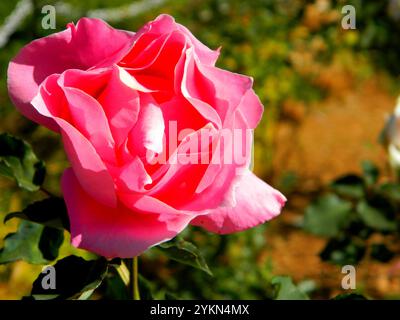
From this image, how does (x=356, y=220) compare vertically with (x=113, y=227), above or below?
below

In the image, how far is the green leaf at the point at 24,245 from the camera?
2.60 feet

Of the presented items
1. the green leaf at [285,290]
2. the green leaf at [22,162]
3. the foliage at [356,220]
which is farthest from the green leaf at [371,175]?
the green leaf at [22,162]

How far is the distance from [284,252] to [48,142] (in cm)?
90

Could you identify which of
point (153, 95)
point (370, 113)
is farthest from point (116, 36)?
point (370, 113)

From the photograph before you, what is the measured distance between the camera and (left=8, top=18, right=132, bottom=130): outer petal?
2.23 feet

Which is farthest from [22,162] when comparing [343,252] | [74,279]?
[343,252]

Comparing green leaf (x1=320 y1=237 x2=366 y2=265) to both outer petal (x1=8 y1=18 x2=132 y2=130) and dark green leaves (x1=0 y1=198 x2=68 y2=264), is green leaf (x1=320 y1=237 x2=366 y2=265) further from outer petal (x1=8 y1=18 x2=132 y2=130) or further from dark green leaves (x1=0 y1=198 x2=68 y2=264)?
outer petal (x1=8 y1=18 x2=132 y2=130)

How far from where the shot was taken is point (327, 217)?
1.33 m

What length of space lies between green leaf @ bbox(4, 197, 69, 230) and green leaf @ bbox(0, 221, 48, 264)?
0.17ft

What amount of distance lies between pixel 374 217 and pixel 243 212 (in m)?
0.70

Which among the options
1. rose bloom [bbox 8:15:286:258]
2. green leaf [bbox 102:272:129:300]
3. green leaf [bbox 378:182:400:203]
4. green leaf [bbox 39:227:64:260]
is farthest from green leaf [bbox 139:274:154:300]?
green leaf [bbox 378:182:400:203]

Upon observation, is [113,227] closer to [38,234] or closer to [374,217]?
[38,234]

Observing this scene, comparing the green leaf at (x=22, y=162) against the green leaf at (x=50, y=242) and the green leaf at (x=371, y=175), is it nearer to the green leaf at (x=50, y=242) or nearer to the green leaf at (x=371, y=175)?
the green leaf at (x=50, y=242)

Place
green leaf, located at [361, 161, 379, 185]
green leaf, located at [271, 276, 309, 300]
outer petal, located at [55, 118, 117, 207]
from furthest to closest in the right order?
1. green leaf, located at [361, 161, 379, 185]
2. green leaf, located at [271, 276, 309, 300]
3. outer petal, located at [55, 118, 117, 207]
